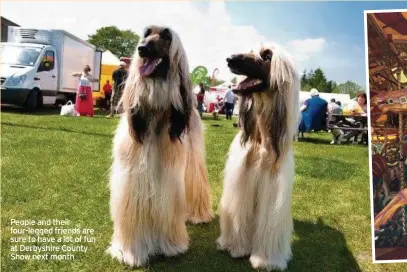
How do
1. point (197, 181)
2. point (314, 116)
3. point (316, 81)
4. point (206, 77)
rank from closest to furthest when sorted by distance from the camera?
A: point (197, 181) → point (314, 116) → point (206, 77) → point (316, 81)

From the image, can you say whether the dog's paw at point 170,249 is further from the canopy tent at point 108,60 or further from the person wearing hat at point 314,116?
the canopy tent at point 108,60

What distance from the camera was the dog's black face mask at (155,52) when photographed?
2.55 metres

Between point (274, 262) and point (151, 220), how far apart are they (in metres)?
0.95

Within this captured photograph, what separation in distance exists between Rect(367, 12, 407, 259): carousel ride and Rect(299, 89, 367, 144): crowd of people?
6757mm

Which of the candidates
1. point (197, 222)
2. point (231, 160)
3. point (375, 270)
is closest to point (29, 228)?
point (197, 222)

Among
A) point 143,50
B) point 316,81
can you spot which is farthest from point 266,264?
point 316,81

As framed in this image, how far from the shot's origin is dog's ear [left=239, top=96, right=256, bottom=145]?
2.80 m

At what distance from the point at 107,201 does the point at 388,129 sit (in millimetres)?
2644

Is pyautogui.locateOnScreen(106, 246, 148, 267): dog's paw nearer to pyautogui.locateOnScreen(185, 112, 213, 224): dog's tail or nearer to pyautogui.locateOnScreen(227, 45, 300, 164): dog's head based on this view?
pyautogui.locateOnScreen(185, 112, 213, 224): dog's tail

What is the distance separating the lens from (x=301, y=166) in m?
6.30

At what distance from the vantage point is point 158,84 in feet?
8.52

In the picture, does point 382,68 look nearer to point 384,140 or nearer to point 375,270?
point 384,140

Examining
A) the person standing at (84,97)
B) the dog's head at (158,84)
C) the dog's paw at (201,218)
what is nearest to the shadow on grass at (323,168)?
the dog's paw at (201,218)

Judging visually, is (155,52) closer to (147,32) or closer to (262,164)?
(147,32)
